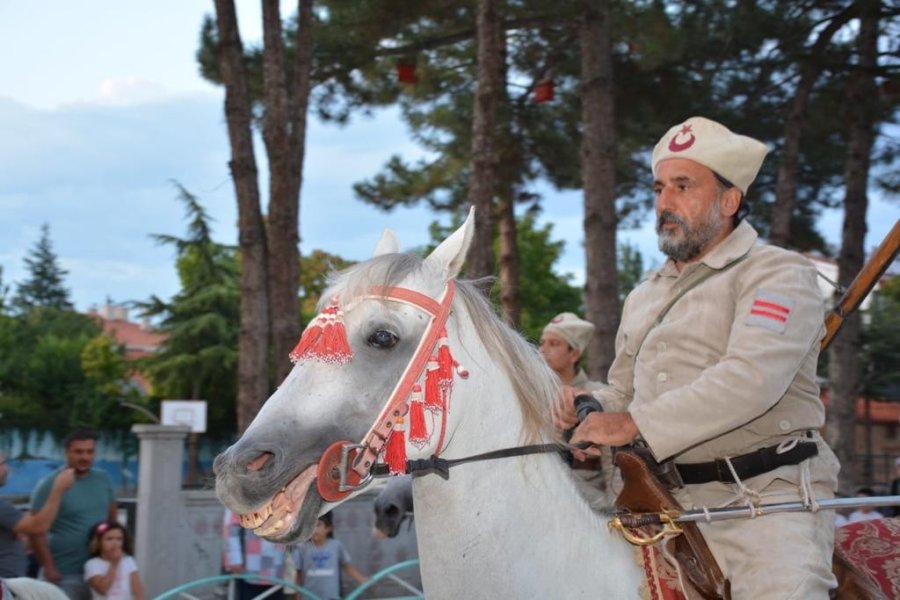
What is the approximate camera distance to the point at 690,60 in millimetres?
15328

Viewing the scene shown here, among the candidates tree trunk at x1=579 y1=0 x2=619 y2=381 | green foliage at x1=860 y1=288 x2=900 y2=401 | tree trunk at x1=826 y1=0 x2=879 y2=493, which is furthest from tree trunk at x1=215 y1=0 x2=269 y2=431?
green foliage at x1=860 y1=288 x2=900 y2=401

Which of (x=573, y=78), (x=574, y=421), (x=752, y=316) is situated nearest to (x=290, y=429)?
(x=574, y=421)

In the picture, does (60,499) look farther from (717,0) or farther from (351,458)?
(717,0)

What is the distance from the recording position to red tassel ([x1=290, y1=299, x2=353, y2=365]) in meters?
2.69

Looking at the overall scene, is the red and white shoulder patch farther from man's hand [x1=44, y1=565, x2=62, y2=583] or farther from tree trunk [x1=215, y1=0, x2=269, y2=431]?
tree trunk [x1=215, y1=0, x2=269, y2=431]

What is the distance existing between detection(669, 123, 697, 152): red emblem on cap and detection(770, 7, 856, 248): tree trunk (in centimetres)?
1143

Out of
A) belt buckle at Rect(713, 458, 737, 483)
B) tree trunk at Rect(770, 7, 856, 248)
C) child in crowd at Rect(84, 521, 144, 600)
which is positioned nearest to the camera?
belt buckle at Rect(713, 458, 737, 483)

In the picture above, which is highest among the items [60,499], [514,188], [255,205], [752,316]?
[514,188]

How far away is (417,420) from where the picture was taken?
2.75 metres

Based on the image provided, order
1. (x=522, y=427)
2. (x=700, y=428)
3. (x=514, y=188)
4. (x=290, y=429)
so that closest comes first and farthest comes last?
1. (x=290, y=429)
2. (x=700, y=428)
3. (x=522, y=427)
4. (x=514, y=188)

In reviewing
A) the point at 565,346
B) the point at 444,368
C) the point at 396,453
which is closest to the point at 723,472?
the point at 444,368

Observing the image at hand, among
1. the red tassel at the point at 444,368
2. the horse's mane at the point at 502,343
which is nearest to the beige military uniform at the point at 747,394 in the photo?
the horse's mane at the point at 502,343

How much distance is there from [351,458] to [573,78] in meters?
15.7

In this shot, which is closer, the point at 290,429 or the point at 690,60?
the point at 290,429
